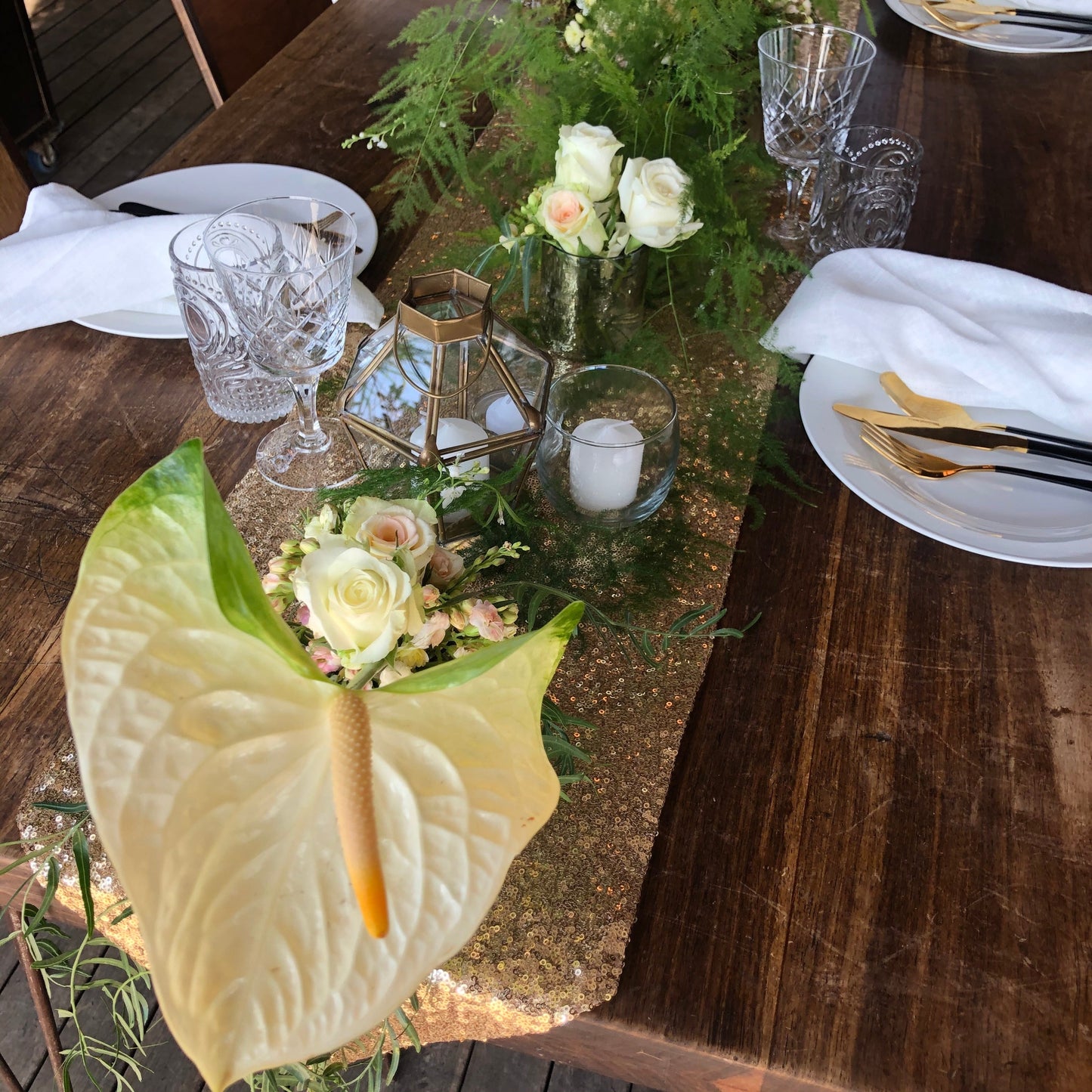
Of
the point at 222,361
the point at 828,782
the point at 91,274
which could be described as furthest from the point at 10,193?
the point at 828,782

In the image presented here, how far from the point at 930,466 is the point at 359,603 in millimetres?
398

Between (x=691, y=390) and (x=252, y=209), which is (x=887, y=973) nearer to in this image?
(x=691, y=390)

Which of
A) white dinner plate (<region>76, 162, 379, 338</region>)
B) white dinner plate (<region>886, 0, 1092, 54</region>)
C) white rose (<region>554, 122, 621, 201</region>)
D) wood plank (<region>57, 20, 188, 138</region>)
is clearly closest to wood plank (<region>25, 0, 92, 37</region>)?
wood plank (<region>57, 20, 188, 138</region>)

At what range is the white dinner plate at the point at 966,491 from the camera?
55 cm

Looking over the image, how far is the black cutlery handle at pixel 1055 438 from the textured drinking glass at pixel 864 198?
25cm

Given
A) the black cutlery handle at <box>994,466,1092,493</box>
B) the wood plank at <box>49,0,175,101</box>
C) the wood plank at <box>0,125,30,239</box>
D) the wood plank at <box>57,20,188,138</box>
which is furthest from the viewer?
the wood plank at <box>49,0,175,101</box>

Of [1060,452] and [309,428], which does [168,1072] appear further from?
[1060,452]

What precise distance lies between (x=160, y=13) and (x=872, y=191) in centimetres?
269

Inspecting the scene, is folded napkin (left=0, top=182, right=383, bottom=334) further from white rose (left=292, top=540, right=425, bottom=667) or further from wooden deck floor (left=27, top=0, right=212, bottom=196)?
wooden deck floor (left=27, top=0, right=212, bottom=196)

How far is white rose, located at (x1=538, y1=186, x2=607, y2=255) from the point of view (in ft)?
1.90

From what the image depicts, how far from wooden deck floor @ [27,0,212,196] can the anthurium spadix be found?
215 centimetres

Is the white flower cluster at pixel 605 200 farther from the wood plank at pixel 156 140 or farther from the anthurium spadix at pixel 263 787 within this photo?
the wood plank at pixel 156 140

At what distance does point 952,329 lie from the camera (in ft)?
2.11

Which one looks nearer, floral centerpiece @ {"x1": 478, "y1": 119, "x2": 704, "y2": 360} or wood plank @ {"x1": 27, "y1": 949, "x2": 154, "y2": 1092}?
floral centerpiece @ {"x1": 478, "y1": 119, "x2": 704, "y2": 360}
